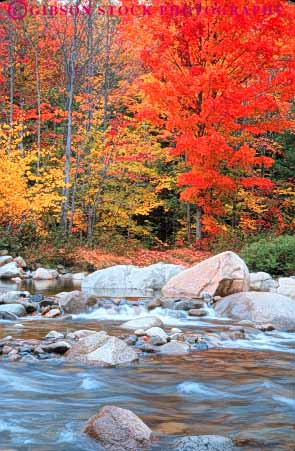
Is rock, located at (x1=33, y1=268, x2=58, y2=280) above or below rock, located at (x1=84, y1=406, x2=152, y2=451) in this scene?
below

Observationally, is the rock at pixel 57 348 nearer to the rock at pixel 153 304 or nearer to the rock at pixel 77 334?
the rock at pixel 77 334

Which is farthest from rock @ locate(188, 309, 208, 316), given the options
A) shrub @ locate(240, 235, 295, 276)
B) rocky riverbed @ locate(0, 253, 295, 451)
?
shrub @ locate(240, 235, 295, 276)

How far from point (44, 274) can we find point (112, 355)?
8604mm

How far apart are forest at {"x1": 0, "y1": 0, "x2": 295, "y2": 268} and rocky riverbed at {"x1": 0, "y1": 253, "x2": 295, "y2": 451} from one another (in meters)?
6.84

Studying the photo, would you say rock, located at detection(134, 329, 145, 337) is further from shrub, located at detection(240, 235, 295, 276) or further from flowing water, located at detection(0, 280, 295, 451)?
shrub, located at detection(240, 235, 295, 276)

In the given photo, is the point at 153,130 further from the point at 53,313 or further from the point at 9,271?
the point at 53,313

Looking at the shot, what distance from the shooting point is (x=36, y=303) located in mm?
9016

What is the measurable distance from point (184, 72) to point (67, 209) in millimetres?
5522

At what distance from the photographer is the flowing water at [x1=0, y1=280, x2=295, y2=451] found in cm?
362

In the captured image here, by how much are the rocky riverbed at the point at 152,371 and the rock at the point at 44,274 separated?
406 cm

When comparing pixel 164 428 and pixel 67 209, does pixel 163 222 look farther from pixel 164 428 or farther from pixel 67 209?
pixel 164 428

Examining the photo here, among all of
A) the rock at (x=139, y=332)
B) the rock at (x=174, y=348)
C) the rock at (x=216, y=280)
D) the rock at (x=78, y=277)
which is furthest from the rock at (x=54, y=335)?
the rock at (x=78, y=277)

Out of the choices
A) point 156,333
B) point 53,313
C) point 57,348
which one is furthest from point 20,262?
point 57,348

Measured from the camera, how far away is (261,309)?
325 inches
